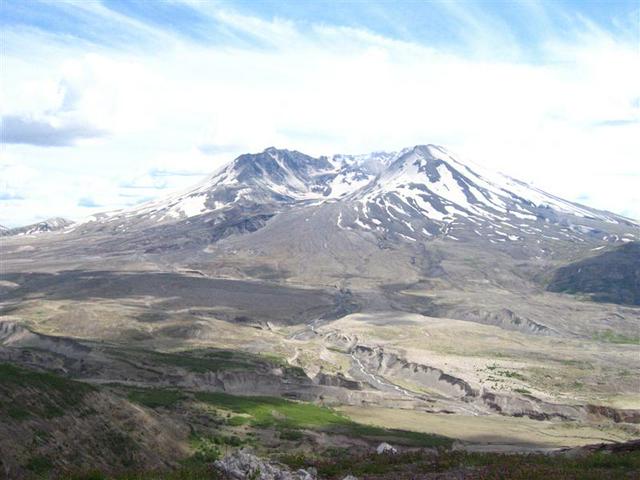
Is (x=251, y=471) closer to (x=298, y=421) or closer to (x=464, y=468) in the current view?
(x=464, y=468)

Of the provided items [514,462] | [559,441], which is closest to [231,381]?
[559,441]

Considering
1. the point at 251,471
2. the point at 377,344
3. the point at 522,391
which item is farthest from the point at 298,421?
the point at 377,344

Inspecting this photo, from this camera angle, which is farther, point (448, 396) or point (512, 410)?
point (448, 396)

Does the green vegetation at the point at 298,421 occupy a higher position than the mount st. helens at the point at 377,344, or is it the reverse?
the green vegetation at the point at 298,421

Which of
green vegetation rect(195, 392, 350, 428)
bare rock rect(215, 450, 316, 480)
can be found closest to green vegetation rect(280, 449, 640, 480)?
bare rock rect(215, 450, 316, 480)

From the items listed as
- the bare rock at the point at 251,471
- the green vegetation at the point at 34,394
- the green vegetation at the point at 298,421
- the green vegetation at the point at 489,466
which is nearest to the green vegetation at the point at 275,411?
the green vegetation at the point at 298,421

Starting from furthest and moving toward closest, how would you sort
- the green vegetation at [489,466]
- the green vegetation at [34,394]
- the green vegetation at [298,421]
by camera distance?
the green vegetation at [298,421] < the green vegetation at [34,394] < the green vegetation at [489,466]

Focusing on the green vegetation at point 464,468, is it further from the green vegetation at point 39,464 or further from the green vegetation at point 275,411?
the green vegetation at point 275,411

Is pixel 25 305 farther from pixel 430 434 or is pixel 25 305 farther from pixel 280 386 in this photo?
pixel 430 434

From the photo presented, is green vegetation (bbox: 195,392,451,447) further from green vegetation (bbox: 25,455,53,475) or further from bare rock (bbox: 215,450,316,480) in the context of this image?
bare rock (bbox: 215,450,316,480)
